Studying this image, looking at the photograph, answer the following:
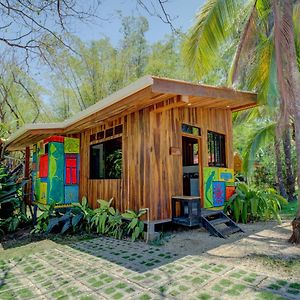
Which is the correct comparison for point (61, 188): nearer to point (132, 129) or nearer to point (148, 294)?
point (132, 129)

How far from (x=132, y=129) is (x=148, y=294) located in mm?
3725

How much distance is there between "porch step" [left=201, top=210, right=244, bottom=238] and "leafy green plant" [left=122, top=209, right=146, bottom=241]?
1.37 meters

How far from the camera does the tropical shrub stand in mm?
6773

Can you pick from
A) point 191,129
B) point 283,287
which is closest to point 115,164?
point 191,129

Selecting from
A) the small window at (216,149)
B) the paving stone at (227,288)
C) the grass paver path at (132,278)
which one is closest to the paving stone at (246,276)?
the grass paver path at (132,278)

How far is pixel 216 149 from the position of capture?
730cm

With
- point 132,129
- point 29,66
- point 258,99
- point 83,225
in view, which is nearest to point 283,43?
point 258,99

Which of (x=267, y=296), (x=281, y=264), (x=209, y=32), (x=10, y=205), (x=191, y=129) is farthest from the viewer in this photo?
(x=10, y=205)

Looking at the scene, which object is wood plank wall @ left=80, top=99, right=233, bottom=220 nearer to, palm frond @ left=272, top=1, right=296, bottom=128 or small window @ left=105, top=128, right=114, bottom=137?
small window @ left=105, top=128, right=114, bottom=137

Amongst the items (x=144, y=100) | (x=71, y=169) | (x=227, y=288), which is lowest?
(x=227, y=288)

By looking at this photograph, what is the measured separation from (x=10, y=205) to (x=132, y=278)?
5.33 metres

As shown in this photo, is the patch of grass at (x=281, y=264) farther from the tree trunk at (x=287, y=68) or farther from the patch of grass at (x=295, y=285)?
the tree trunk at (x=287, y=68)

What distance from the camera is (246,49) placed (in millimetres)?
6336

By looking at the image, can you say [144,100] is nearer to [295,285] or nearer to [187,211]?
[187,211]
